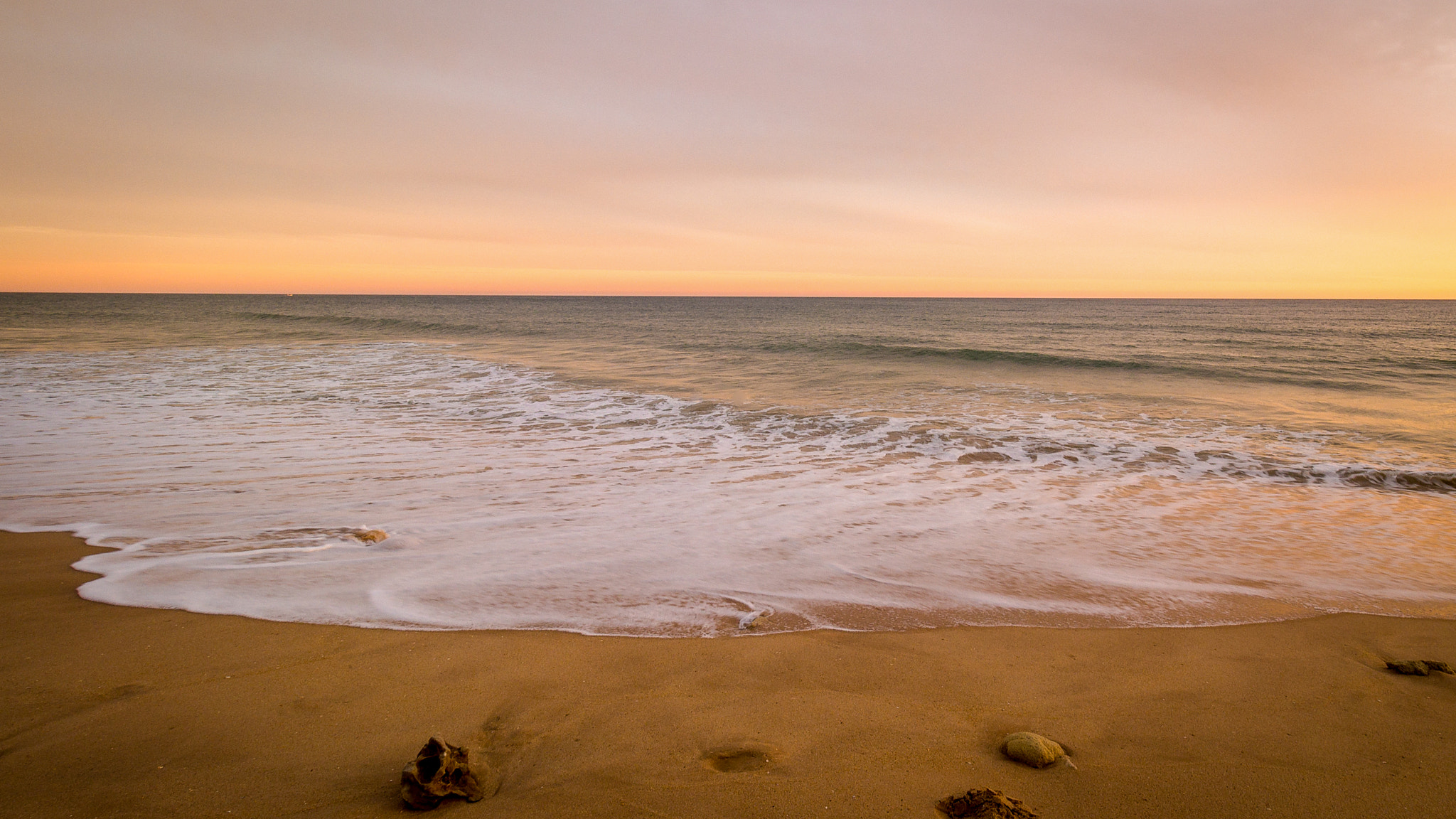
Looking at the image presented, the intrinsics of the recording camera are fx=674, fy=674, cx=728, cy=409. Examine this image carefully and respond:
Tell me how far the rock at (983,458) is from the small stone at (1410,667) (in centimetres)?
474

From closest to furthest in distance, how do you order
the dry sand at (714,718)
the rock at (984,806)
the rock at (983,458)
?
the rock at (984,806), the dry sand at (714,718), the rock at (983,458)

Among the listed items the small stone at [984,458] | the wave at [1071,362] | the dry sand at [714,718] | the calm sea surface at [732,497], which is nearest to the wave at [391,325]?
the wave at [1071,362]

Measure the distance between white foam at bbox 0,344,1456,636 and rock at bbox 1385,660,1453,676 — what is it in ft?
2.24

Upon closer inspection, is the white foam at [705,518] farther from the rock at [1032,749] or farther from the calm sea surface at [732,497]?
the rock at [1032,749]

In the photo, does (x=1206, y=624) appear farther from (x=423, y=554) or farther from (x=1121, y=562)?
(x=423, y=554)

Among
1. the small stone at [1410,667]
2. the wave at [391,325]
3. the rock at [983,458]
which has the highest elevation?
the wave at [391,325]

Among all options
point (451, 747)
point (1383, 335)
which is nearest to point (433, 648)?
point (451, 747)

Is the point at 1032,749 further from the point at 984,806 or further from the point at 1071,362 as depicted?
the point at 1071,362

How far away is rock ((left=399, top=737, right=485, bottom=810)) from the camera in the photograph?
2223 mm

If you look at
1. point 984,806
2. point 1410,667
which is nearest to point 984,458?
point 1410,667

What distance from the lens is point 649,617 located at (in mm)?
3830

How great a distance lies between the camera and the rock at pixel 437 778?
222 cm

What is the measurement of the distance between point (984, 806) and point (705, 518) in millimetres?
3687

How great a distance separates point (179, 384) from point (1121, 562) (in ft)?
54.3
